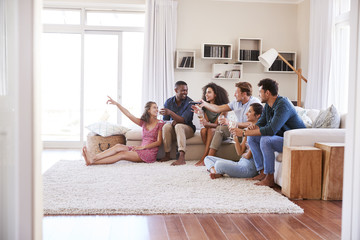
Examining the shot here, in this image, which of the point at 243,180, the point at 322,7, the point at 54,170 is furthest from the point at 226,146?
the point at 322,7

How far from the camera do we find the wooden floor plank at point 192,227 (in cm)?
249

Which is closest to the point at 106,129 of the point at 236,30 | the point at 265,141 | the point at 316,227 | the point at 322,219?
the point at 265,141

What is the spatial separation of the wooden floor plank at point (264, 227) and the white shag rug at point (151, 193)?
15 centimetres

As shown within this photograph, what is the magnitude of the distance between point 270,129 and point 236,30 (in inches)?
156

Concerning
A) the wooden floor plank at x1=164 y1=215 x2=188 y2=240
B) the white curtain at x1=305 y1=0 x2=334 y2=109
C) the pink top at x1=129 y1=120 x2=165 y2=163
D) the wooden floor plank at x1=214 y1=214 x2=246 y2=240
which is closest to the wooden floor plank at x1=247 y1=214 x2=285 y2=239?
the wooden floor plank at x1=214 y1=214 x2=246 y2=240

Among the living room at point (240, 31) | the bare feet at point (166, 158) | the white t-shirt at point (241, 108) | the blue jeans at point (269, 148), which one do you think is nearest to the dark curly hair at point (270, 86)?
the blue jeans at point (269, 148)

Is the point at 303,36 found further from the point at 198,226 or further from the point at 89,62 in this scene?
the point at 198,226

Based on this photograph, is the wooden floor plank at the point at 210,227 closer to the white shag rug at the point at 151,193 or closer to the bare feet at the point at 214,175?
the white shag rug at the point at 151,193

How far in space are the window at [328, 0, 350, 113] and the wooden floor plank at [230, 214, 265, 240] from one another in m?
3.65

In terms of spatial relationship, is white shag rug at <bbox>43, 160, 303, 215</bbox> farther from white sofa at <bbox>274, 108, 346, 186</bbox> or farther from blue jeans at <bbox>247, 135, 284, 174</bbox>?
white sofa at <bbox>274, 108, 346, 186</bbox>

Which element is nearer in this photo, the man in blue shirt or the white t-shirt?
the man in blue shirt

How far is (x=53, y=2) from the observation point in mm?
7035

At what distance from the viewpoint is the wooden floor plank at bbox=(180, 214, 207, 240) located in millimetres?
2488

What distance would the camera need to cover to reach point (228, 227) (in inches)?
105
